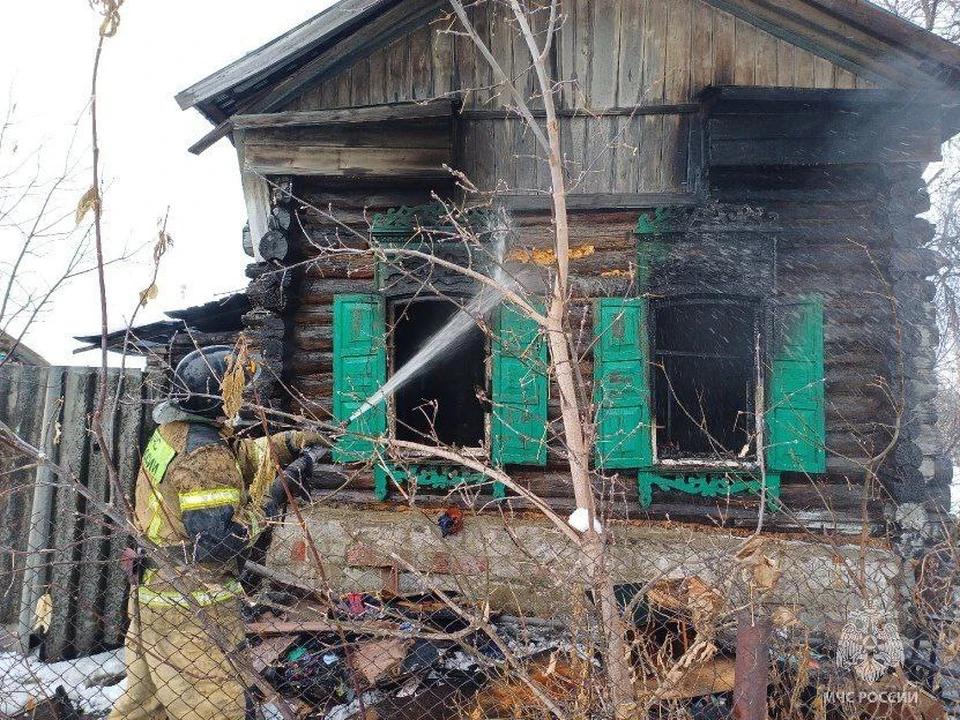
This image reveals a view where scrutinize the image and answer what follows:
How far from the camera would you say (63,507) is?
5.41 meters

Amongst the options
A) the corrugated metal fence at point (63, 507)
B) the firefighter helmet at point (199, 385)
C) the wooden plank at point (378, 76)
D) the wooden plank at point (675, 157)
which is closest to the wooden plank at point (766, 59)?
the wooden plank at point (675, 157)

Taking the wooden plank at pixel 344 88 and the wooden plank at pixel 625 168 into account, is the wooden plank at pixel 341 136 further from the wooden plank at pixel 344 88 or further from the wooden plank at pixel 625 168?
the wooden plank at pixel 625 168

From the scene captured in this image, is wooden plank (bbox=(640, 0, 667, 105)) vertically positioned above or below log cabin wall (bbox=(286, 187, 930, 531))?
above

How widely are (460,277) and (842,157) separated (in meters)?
3.54

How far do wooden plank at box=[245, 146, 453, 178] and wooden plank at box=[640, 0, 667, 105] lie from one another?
2.15 metres

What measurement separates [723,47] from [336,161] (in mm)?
3746

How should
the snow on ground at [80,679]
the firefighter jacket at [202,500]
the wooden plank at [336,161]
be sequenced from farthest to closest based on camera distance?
the wooden plank at [336,161] < the snow on ground at [80,679] < the firefighter jacket at [202,500]

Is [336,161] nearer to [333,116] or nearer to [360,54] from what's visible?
[333,116]

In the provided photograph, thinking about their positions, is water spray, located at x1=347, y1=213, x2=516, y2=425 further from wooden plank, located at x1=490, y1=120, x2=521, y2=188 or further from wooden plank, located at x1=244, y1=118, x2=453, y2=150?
wooden plank, located at x1=244, y1=118, x2=453, y2=150

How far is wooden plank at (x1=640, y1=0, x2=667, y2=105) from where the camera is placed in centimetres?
650

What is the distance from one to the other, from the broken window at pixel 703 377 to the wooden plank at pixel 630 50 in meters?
2.14

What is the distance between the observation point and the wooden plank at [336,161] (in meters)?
6.27

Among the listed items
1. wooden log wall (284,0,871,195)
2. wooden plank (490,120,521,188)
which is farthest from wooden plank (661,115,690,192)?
wooden plank (490,120,521,188)

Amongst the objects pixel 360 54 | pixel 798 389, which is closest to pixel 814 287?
pixel 798 389
